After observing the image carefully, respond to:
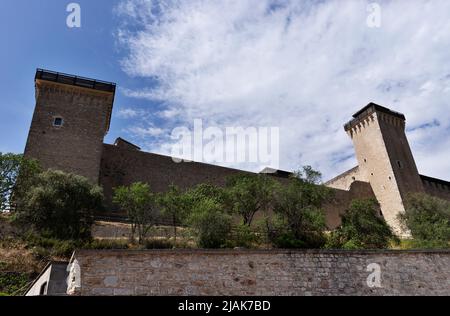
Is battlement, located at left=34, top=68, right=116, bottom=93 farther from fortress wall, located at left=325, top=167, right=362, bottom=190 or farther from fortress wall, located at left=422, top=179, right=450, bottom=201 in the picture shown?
fortress wall, located at left=422, top=179, right=450, bottom=201

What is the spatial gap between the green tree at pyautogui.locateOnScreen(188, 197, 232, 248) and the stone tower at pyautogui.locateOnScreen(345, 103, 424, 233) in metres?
19.5

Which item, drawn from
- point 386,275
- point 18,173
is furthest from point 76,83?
point 386,275

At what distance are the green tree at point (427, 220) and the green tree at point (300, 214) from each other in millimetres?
5439

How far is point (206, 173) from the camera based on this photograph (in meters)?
26.5

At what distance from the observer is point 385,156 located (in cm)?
3128

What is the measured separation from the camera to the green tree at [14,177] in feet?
48.4

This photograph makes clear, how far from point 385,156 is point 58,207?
2683 cm

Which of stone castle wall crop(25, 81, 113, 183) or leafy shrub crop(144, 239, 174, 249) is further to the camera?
stone castle wall crop(25, 81, 113, 183)

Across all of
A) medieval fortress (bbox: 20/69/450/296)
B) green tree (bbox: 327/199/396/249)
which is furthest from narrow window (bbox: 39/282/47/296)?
green tree (bbox: 327/199/396/249)

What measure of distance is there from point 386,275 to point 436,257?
1.75 metres

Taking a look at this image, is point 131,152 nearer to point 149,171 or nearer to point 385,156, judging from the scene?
point 149,171

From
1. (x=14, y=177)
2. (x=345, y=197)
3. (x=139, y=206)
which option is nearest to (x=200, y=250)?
(x=139, y=206)

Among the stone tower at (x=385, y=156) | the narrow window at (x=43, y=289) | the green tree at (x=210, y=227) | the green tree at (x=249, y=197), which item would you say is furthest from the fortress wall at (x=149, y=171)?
the stone tower at (x=385, y=156)

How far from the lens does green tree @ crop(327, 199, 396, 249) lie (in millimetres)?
17797
